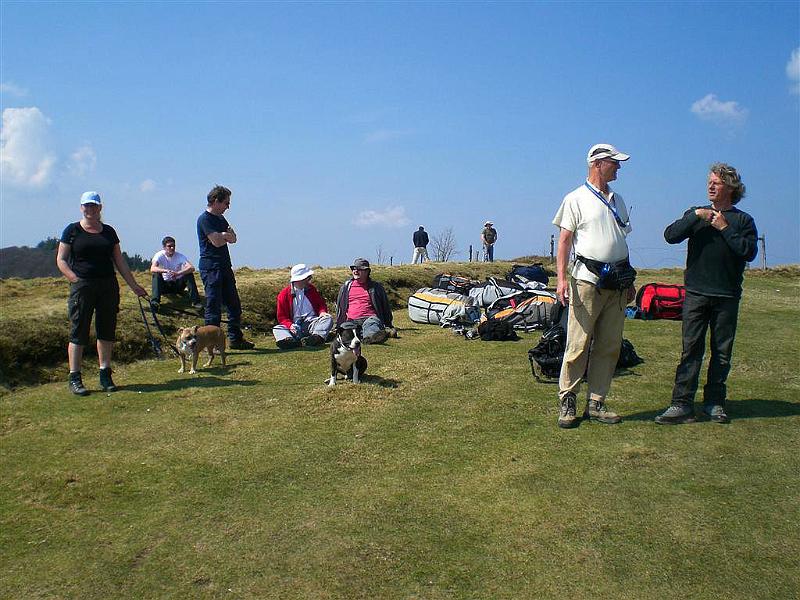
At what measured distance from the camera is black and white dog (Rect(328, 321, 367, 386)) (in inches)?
304

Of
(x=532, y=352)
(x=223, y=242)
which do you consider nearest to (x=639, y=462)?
(x=532, y=352)

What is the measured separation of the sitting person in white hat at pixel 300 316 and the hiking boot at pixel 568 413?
5451 mm

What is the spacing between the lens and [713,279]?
19.7 ft

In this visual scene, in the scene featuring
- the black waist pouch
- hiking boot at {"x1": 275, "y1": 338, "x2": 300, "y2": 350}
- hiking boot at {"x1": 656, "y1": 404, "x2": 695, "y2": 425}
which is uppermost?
the black waist pouch

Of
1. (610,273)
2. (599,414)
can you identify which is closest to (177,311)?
(599,414)

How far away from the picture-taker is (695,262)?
6121 millimetres

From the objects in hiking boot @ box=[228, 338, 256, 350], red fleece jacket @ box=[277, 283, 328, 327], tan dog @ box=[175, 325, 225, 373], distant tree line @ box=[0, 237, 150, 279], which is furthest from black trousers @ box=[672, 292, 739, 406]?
distant tree line @ box=[0, 237, 150, 279]

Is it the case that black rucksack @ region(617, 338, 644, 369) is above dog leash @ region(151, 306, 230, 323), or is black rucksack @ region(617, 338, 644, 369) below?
below

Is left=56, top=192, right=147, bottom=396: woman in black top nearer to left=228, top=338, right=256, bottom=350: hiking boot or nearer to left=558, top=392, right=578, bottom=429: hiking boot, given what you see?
left=228, top=338, right=256, bottom=350: hiking boot

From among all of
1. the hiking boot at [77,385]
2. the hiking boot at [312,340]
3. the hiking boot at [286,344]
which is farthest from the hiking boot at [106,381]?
the hiking boot at [312,340]

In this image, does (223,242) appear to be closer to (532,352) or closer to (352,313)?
(352,313)

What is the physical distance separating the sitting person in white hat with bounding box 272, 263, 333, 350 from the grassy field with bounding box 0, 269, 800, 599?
273 centimetres

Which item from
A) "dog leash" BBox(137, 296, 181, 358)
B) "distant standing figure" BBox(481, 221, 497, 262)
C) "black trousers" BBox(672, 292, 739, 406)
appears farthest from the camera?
"distant standing figure" BBox(481, 221, 497, 262)

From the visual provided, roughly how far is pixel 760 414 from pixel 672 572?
10.7 feet
